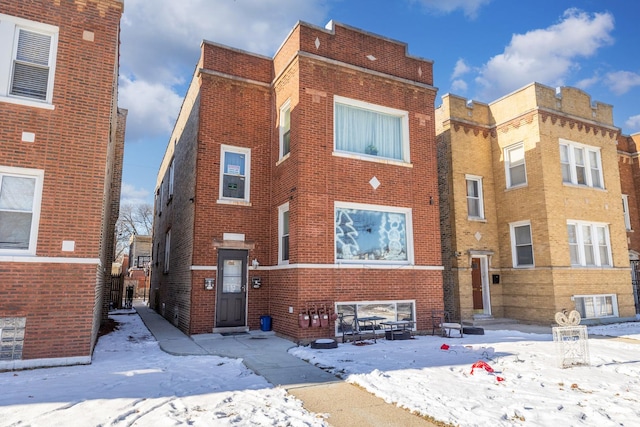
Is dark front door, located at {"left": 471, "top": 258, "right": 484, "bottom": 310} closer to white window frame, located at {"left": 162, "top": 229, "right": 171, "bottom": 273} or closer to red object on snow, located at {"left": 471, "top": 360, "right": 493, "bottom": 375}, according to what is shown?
red object on snow, located at {"left": 471, "top": 360, "right": 493, "bottom": 375}

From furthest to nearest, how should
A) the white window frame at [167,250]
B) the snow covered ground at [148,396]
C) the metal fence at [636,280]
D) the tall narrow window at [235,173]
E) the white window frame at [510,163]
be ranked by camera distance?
the metal fence at [636,280], the white window frame at [167,250], the white window frame at [510,163], the tall narrow window at [235,173], the snow covered ground at [148,396]

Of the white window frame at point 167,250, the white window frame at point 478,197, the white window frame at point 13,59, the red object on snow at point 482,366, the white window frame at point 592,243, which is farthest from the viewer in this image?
the white window frame at point 167,250

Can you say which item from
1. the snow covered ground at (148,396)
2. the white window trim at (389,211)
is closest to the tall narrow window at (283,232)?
the white window trim at (389,211)

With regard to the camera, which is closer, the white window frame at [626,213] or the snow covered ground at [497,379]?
the snow covered ground at [497,379]

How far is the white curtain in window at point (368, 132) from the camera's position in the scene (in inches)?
459

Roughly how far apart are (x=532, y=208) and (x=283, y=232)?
937cm

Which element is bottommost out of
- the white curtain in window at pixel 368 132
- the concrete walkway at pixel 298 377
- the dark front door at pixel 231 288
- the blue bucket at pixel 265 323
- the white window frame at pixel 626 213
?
the concrete walkway at pixel 298 377

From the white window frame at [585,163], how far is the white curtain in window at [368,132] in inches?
295

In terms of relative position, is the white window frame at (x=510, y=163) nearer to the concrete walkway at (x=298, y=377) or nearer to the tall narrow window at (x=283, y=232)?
the tall narrow window at (x=283, y=232)

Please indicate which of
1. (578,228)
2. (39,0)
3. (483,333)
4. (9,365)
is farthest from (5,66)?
(578,228)

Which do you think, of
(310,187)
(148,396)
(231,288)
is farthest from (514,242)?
(148,396)

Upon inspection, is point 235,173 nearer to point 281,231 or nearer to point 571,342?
point 281,231

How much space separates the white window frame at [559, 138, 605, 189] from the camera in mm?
15500

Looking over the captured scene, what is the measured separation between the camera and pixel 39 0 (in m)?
8.29
